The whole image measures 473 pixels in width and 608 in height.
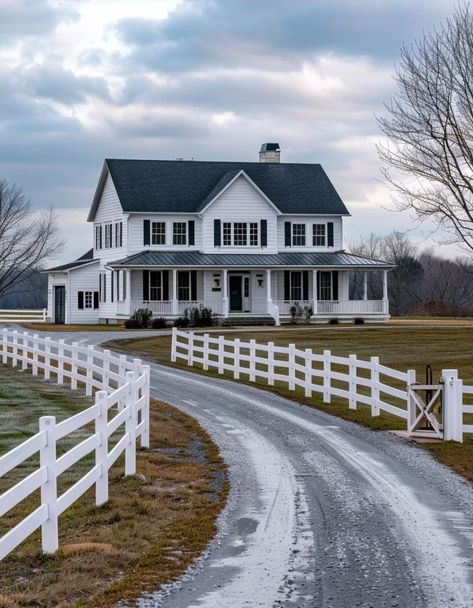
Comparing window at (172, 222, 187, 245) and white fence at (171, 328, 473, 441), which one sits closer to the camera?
white fence at (171, 328, 473, 441)

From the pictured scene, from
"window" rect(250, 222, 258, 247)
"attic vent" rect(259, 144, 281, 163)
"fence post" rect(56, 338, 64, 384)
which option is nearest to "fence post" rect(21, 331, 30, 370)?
"fence post" rect(56, 338, 64, 384)

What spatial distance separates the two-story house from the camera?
57.1 m

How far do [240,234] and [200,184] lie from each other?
4228 mm

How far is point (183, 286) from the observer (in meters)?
57.8

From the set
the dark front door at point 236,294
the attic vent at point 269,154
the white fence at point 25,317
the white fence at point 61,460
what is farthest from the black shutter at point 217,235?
the white fence at point 61,460

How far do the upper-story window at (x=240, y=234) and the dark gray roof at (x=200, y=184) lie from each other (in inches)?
80.9

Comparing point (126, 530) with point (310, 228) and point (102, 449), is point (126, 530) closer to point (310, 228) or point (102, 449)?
point (102, 449)

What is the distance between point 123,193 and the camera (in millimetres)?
58594

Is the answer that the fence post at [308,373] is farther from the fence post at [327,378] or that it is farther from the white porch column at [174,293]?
the white porch column at [174,293]

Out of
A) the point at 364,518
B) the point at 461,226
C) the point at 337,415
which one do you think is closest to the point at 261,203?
the point at 461,226

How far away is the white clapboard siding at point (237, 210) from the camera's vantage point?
58.4m

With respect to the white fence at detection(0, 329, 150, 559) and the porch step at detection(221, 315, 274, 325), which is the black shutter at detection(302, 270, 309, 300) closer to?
the porch step at detection(221, 315, 274, 325)

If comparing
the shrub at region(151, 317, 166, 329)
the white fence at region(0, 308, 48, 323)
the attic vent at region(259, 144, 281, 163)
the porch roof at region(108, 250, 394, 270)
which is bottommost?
the shrub at region(151, 317, 166, 329)

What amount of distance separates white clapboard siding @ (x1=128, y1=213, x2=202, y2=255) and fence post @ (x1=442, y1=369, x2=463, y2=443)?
41.8 metres
